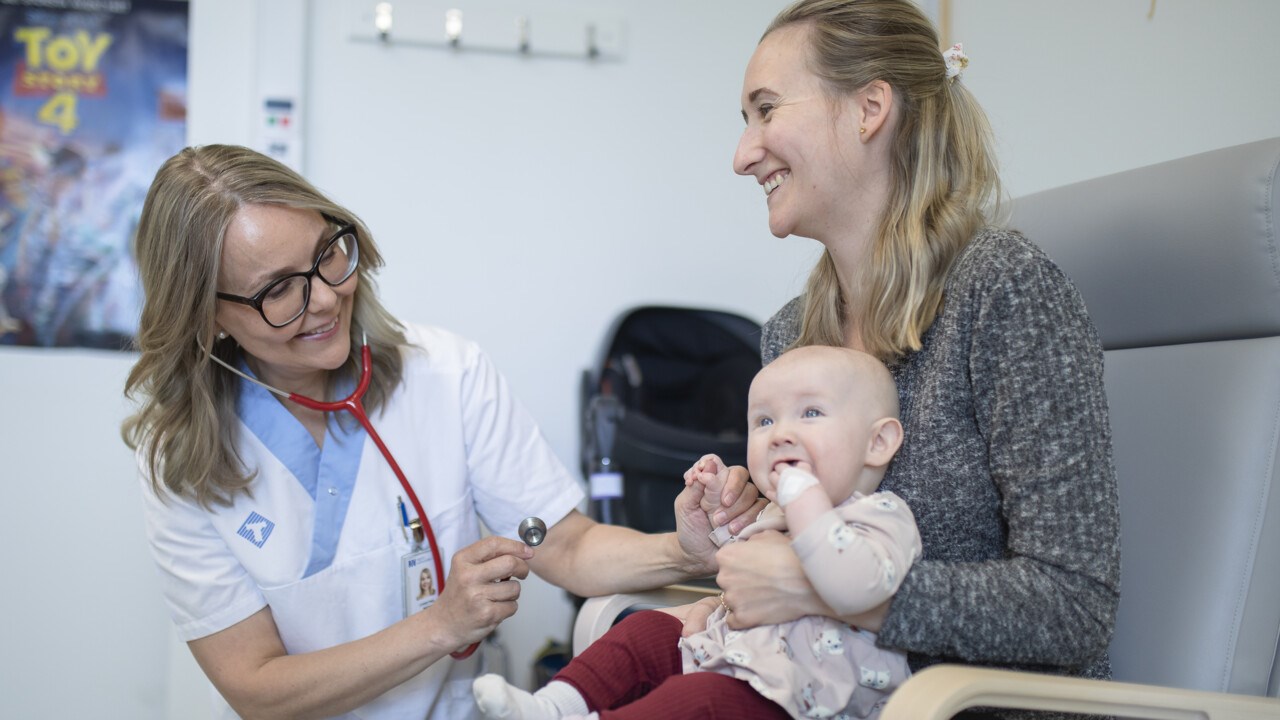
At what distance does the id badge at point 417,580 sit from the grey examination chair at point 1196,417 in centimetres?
96

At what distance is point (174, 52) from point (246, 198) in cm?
142

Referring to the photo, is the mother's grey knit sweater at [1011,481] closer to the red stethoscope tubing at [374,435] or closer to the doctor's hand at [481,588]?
the doctor's hand at [481,588]

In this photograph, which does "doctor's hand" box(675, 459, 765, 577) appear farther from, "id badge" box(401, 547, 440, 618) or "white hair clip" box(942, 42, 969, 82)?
"white hair clip" box(942, 42, 969, 82)

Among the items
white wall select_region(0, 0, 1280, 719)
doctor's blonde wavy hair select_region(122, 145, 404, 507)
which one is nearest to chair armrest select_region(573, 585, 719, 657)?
doctor's blonde wavy hair select_region(122, 145, 404, 507)

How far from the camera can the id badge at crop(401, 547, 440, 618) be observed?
150 cm

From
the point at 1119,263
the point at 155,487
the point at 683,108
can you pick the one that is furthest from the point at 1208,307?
the point at 683,108

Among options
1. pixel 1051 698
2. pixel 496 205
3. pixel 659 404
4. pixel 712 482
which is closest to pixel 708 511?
pixel 712 482

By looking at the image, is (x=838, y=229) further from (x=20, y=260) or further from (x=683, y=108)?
(x=20, y=260)

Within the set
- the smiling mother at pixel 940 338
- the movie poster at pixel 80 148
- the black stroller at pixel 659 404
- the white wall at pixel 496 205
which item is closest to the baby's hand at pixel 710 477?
the smiling mother at pixel 940 338

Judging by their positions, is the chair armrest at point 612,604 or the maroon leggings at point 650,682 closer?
the maroon leggings at point 650,682

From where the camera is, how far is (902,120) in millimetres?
1291

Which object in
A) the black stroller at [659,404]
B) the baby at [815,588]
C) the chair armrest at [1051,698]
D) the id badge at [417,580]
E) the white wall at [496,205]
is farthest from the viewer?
the white wall at [496,205]

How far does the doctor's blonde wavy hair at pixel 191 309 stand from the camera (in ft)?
4.56

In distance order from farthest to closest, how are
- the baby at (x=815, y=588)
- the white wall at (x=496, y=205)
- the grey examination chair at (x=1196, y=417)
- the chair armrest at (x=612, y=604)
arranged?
the white wall at (x=496, y=205), the chair armrest at (x=612, y=604), the grey examination chair at (x=1196, y=417), the baby at (x=815, y=588)
